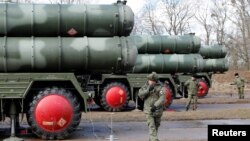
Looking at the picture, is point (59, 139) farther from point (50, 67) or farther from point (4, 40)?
point (4, 40)

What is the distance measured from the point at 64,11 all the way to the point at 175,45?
37.5 feet

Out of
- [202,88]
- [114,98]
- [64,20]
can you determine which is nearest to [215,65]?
[202,88]

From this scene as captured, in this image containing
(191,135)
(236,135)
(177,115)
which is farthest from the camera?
(177,115)

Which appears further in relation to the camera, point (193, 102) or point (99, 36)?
point (193, 102)

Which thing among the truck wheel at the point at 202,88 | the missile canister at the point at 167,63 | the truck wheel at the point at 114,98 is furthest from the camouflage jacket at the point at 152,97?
the truck wheel at the point at 202,88

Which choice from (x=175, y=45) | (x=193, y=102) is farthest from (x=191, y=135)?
(x=175, y=45)

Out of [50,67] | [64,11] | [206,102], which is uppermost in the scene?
[64,11]

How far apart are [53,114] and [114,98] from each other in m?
8.66

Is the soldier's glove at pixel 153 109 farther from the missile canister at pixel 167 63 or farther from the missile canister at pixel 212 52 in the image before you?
the missile canister at pixel 212 52

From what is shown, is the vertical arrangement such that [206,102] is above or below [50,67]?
below

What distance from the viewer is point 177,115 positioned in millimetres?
19453

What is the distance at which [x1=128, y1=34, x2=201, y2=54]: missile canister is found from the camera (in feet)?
77.9

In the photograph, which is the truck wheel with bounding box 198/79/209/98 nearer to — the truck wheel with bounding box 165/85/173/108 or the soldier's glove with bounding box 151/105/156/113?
the truck wheel with bounding box 165/85/173/108

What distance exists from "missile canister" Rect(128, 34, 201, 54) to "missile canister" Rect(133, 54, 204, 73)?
0.23 metres
